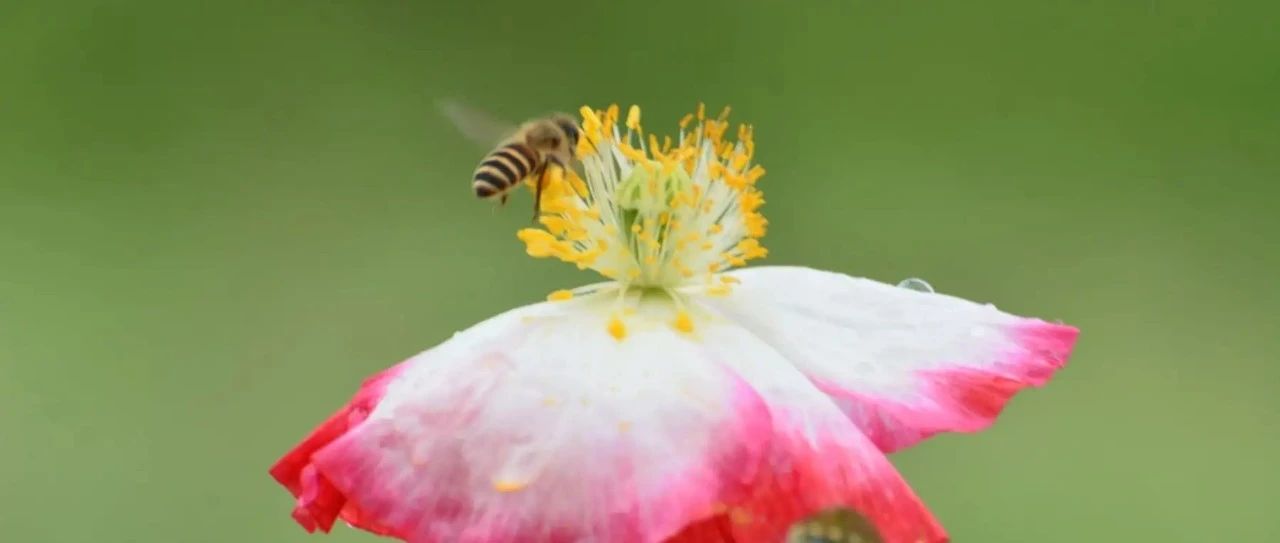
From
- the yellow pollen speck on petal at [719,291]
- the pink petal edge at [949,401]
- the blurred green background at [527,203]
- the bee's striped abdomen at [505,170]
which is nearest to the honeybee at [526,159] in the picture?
the bee's striped abdomen at [505,170]

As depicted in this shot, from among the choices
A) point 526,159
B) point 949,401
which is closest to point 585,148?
point 526,159

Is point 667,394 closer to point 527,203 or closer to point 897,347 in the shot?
point 897,347

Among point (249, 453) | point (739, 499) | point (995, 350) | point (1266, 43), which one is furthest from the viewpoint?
point (1266, 43)

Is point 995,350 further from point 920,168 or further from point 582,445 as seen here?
point 920,168

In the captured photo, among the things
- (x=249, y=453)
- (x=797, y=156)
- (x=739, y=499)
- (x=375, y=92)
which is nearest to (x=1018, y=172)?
(x=797, y=156)

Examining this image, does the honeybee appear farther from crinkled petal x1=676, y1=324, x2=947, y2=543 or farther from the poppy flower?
crinkled petal x1=676, y1=324, x2=947, y2=543
